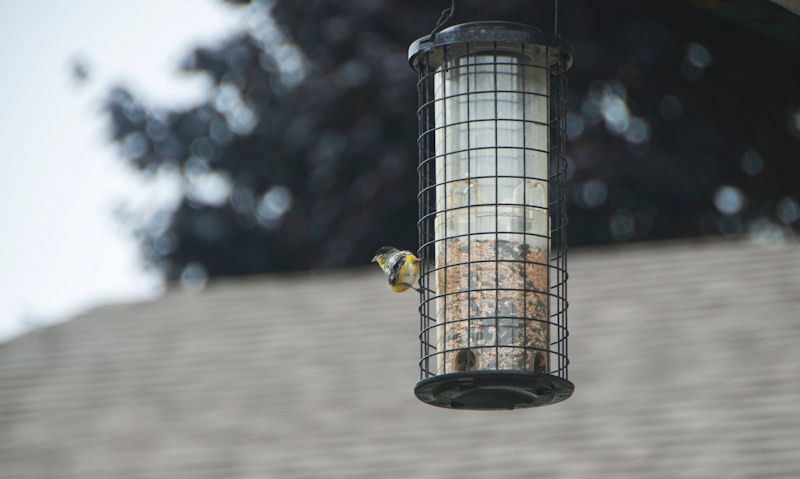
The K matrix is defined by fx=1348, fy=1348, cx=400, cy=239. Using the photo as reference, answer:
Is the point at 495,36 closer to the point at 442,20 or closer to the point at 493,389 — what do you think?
the point at 442,20

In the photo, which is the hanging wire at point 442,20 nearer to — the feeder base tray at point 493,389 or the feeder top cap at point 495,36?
the feeder top cap at point 495,36

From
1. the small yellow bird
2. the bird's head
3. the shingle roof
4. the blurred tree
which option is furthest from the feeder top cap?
the blurred tree

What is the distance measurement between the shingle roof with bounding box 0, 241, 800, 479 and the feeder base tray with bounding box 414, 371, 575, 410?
402 centimetres

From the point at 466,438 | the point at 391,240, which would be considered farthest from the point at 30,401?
the point at 391,240

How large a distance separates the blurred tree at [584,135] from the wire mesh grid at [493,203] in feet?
33.2

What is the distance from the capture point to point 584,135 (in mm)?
15250

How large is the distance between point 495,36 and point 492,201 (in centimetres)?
61

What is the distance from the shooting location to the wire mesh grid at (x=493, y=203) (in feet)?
14.5

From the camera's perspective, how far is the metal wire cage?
4410 mm

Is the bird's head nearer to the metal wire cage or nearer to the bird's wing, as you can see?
the bird's wing

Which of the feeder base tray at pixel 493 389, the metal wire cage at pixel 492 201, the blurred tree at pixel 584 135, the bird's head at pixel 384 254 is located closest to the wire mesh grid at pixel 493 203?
the metal wire cage at pixel 492 201

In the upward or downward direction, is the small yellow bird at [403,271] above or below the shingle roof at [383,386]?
below

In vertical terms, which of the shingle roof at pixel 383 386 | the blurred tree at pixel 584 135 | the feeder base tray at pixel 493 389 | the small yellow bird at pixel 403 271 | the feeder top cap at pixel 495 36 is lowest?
the feeder base tray at pixel 493 389

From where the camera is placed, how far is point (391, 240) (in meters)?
15.2
